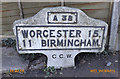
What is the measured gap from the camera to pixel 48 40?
2.92 metres

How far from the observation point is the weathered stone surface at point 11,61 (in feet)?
10.1

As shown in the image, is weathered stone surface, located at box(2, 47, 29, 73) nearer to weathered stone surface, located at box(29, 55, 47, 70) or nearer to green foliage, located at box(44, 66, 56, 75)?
weathered stone surface, located at box(29, 55, 47, 70)

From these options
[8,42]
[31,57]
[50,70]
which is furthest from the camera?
[8,42]

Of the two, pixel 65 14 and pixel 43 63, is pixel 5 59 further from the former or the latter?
pixel 65 14

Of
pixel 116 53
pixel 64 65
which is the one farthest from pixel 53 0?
pixel 116 53

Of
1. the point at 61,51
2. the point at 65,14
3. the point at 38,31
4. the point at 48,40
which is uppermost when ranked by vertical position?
the point at 65,14

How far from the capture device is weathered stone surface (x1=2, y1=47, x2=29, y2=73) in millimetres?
3092

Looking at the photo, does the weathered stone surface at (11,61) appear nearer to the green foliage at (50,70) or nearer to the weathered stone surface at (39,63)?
the weathered stone surface at (39,63)

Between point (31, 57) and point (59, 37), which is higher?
point (59, 37)

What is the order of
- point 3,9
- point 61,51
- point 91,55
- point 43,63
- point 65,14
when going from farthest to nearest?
point 3,9 → point 91,55 → point 43,63 → point 61,51 → point 65,14

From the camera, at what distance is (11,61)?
329cm

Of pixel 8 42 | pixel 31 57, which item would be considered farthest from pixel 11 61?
pixel 8 42

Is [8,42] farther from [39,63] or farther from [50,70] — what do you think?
[50,70]

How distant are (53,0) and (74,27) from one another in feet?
3.69
